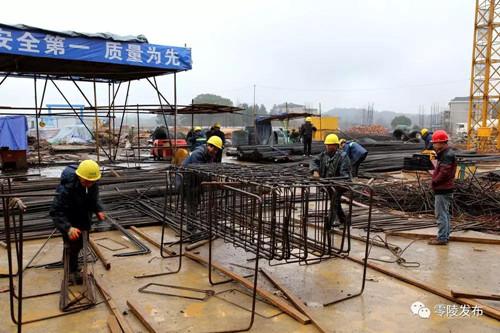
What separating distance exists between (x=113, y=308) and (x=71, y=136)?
3086 cm

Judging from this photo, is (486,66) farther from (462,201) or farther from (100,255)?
(100,255)

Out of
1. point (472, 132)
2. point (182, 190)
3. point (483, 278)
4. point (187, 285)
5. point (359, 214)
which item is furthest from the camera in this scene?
point (472, 132)

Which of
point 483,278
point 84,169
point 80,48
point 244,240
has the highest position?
point 80,48

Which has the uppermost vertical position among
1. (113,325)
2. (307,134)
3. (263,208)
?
(307,134)

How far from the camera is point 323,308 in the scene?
436 centimetres

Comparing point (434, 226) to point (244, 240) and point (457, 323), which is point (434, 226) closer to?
point (457, 323)

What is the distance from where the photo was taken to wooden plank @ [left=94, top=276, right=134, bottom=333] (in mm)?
3742

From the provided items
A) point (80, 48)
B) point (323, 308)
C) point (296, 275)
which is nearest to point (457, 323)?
point (323, 308)

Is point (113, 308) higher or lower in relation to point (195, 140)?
lower

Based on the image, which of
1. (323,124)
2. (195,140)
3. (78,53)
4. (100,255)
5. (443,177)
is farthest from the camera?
(323,124)

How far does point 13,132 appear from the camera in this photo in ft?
47.9

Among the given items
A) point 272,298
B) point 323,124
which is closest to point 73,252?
point 272,298

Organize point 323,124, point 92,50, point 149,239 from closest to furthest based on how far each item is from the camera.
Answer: point 149,239 → point 92,50 → point 323,124

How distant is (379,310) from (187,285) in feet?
7.11
